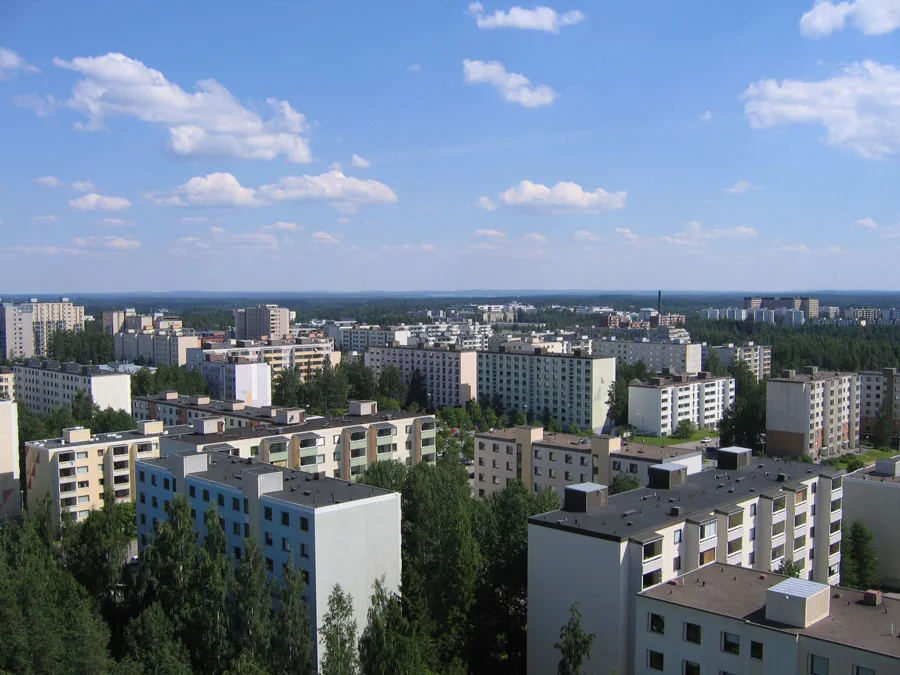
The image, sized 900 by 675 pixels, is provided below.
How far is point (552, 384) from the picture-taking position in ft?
179

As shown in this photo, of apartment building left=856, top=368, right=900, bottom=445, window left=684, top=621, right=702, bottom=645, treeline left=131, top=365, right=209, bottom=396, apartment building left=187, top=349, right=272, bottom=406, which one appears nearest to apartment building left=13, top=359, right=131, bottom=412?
treeline left=131, top=365, right=209, bottom=396

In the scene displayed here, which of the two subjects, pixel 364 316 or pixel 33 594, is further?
pixel 364 316

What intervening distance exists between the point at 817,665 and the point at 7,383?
52104 mm

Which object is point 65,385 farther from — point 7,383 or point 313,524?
point 313,524

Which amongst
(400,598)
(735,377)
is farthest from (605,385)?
(400,598)

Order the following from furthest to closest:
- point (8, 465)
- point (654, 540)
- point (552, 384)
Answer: point (552, 384) → point (8, 465) → point (654, 540)

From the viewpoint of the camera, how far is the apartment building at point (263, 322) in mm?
101250

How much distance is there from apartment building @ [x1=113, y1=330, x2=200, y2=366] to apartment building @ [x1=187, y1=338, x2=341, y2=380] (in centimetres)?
463

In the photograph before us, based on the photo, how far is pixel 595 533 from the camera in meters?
15.3

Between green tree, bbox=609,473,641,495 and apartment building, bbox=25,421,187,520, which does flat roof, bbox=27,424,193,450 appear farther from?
green tree, bbox=609,473,641,495

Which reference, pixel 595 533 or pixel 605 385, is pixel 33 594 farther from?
pixel 605 385

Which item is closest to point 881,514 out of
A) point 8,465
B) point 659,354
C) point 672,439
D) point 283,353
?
point 672,439

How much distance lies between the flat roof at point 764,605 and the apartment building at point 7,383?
155 ft

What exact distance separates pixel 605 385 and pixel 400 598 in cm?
3793
